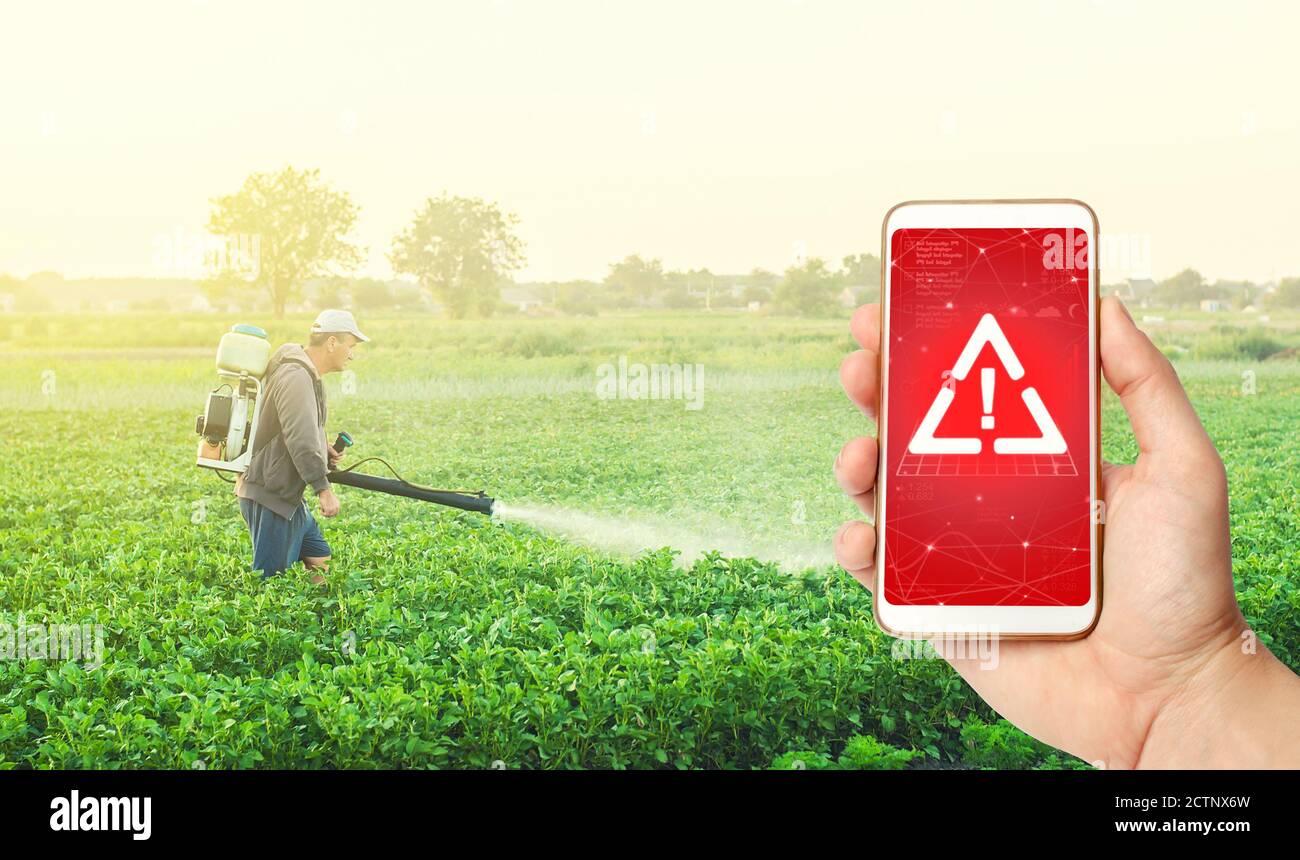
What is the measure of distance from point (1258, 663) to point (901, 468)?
2.16ft

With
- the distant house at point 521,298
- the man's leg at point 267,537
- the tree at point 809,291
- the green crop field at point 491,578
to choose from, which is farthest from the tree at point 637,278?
the man's leg at point 267,537

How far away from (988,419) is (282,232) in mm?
6851

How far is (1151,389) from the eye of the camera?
175cm

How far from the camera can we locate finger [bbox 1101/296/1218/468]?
1.74 meters

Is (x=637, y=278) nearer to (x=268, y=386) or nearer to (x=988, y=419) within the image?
(x=268, y=386)

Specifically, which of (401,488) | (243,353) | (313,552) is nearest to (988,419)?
(401,488)

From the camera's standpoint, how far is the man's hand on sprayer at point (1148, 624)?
1.74m

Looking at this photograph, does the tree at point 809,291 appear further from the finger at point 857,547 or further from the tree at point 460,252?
the finger at point 857,547

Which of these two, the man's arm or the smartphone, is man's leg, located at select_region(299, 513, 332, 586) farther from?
the smartphone

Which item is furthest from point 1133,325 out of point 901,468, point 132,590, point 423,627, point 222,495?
point 222,495

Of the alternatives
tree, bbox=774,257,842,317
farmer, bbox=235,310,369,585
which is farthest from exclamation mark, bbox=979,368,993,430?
tree, bbox=774,257,842,317

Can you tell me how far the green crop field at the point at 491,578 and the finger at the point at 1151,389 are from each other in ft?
5.39
